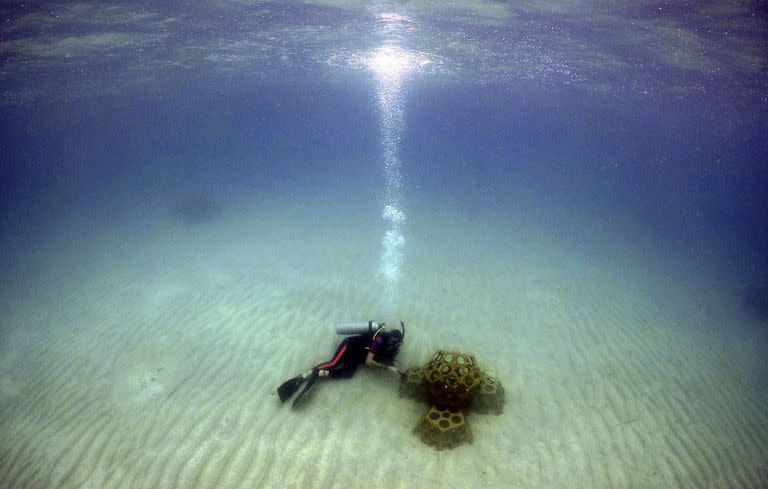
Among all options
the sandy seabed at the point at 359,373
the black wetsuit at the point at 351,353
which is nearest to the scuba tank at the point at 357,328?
the black wetsuit at the point at 351,353

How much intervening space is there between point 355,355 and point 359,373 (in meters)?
0.53

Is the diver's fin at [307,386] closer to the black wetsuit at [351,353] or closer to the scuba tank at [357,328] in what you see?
the black wetsuit at [351,353]

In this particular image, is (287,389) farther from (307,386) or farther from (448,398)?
(448,398)

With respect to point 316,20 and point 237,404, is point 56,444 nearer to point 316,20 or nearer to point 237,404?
point 237,404

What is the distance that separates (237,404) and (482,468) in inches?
176

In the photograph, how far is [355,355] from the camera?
714cm

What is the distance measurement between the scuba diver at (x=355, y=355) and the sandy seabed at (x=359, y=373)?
30 centimetres

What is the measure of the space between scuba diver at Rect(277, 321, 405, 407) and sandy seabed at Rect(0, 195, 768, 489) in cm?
30

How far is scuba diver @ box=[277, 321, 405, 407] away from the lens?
6652 mm

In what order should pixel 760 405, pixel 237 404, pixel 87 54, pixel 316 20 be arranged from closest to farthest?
pixel 237 404 < pixel 760 405 < pixel 316 20 < pixel 87 54

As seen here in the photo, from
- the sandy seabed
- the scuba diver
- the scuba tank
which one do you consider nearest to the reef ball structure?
the sandy seabed

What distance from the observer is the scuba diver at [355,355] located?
6.65 m

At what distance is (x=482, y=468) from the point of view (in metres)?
5.39

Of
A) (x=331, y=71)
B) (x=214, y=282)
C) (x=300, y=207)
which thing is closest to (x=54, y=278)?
(x=214, y=282)
